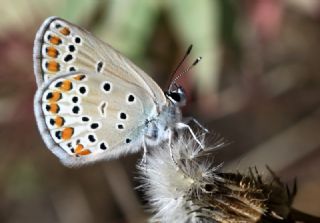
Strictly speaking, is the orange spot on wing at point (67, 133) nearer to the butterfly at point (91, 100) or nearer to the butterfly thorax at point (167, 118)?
the butterfly at point (91, 100)

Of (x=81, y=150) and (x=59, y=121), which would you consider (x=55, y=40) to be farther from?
(x=81, y=150)

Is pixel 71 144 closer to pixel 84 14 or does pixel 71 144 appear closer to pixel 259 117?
pixel 84 14

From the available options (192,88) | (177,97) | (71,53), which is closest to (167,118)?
(177,97)

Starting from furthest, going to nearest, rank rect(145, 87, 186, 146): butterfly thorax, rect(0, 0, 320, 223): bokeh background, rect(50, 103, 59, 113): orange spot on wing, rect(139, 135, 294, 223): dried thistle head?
rect(0, 0, 320, 223): bokeh background < rect(50, 103, 59, 113): orange spot on wing < rect(145, 87, 186, 146): butterfly thorax < rect(139, 135, 294, 223): dried thistle head

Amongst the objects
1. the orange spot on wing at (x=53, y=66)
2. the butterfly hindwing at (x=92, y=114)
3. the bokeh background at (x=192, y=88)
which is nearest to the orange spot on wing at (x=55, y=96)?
the butterfly hindwing at (x=92, y=114)

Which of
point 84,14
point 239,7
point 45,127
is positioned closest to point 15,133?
point 84,14

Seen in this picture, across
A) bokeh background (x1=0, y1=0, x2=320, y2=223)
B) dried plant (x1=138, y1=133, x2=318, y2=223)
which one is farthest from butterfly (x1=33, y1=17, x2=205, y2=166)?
bokeh background (x1=0, y1=0, x2=320, y2=223)

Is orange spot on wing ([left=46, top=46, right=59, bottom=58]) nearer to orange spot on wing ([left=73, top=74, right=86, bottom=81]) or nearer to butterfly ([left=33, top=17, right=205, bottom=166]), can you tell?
butterfly ([left=33, top=17, right=205, bottom=166])
